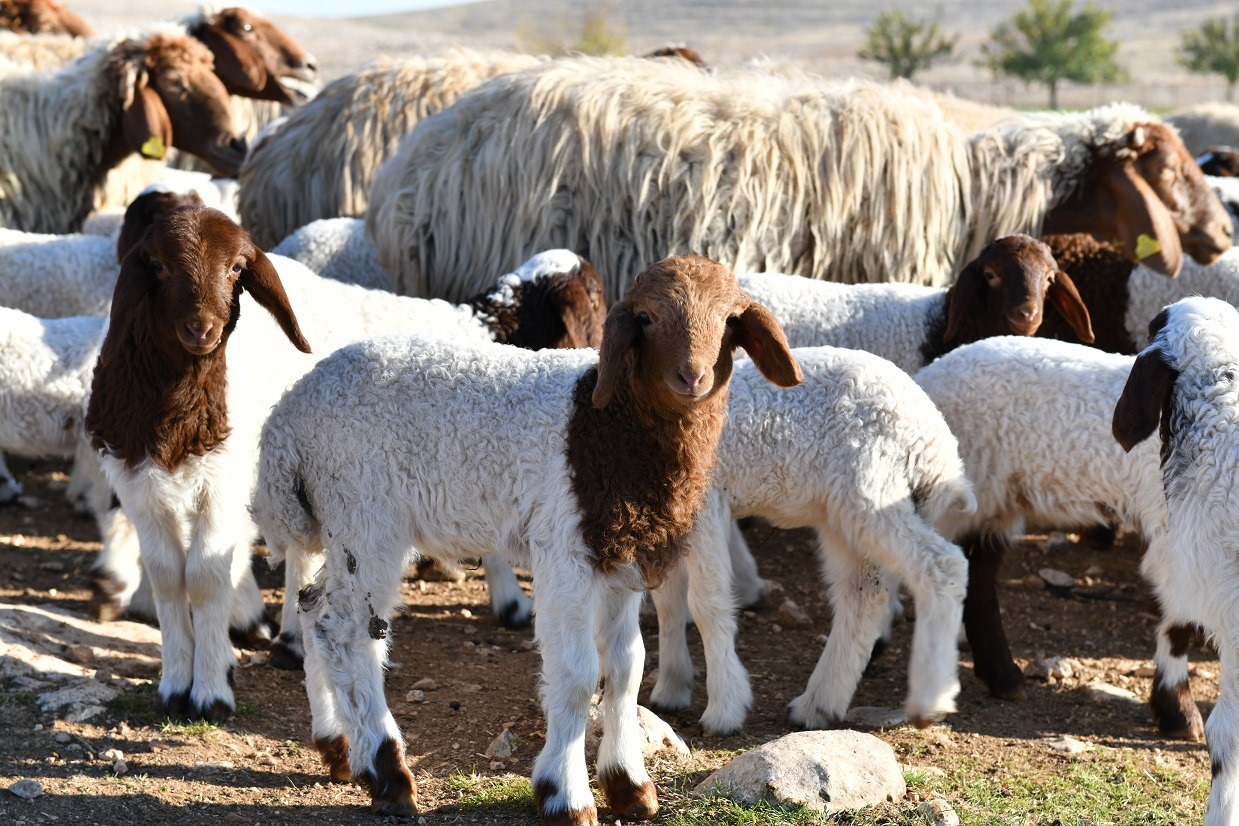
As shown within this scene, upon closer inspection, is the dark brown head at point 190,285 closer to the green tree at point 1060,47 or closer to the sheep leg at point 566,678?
the sheep leg at point 566,678

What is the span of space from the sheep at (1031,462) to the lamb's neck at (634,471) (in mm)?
1856

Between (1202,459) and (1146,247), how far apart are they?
11.5ft

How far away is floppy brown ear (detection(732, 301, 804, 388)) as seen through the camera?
13.5ft

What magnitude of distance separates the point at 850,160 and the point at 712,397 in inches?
161

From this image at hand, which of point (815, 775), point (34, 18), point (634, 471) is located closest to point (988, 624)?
point (815, 775)

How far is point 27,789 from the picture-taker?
426cm

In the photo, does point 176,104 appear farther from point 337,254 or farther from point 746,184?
point 746,184

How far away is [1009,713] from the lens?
554cm

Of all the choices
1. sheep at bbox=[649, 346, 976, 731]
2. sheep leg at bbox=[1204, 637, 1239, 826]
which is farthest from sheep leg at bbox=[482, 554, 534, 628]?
sheep leg at bbox=[1204, 637, 1239, 826]

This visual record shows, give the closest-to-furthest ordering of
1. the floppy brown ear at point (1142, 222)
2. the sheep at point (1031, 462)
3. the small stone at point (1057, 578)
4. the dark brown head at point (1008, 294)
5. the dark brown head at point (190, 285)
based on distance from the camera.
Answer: the dark brown head at point (190, 285), the sheep at point (1031, 462), the dark brown head at point (1008, 294), the small stone at point (1057, 578), the floppy brown ear at point (1142, 222)

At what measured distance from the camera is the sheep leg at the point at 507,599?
6.29m

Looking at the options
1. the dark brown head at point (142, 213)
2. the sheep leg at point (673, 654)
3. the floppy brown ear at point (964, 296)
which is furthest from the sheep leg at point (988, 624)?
the dark brown head at point (142, 213)

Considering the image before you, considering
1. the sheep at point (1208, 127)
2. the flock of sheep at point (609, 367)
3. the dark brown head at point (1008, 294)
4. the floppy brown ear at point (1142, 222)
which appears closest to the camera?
the flock of sheep at point (609, 367)

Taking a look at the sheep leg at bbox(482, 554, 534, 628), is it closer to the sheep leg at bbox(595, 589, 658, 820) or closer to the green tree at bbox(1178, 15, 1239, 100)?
the sheep leg at bbox(595, 589, 658, 820)
